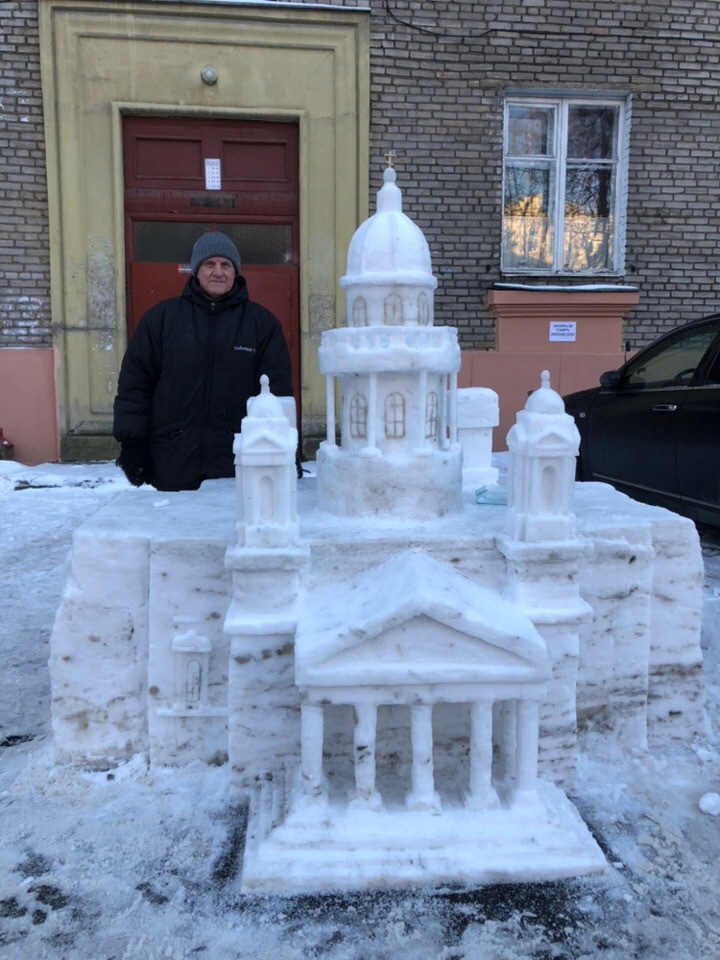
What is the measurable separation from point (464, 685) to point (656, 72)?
7.61 m

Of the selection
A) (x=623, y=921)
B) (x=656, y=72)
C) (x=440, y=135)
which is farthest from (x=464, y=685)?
(x=656, y=72)

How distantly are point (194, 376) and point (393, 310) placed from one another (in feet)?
3.97

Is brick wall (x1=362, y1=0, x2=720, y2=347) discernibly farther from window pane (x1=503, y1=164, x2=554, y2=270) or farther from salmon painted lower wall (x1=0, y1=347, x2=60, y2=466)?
salmon painted lower wall (x1=0, y1=347, x2=60, y2=466)

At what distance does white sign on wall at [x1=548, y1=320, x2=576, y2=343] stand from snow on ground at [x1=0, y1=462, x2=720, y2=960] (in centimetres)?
569

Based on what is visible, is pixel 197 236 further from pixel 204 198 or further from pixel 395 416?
pixel 395 416

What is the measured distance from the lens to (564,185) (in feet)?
26.0

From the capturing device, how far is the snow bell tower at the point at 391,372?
2.50m

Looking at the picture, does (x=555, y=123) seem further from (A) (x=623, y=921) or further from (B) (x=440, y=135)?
(A) (x=623, y=921)

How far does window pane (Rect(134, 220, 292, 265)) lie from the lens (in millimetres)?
7449

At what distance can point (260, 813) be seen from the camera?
2.15 m

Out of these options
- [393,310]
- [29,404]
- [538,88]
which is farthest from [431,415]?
[538,88]

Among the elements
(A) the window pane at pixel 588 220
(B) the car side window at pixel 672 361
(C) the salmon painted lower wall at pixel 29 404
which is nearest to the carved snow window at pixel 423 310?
(B) the car side window at pixel 672 361

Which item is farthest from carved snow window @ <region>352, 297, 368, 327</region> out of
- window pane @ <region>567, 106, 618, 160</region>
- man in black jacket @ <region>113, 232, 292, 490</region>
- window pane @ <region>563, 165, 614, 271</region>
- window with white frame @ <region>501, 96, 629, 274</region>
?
window pane @ <region>567, 106, 618, 160</region>

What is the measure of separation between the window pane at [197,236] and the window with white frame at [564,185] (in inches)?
88.6
